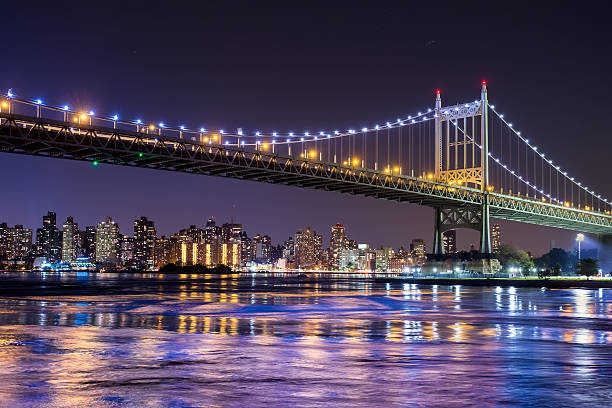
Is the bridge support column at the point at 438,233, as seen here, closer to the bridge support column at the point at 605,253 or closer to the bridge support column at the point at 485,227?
the bridge support column at the point at 485,227

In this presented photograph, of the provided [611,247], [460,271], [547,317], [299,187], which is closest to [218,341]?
[547,317]

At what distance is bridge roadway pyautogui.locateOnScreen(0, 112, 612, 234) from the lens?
66.5 m

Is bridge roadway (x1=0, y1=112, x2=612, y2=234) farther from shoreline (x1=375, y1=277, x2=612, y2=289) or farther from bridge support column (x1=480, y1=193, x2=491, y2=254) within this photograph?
shoreline (x1=375, y1=277, x2=612, y2=289)

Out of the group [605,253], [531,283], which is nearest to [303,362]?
[531,283]

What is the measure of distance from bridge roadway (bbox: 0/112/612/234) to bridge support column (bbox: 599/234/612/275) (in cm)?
3820

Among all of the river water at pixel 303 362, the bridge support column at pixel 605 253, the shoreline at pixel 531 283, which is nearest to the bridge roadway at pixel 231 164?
the shoreline at pixel 531 283

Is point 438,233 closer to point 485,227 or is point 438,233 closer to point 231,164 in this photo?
point 485,227

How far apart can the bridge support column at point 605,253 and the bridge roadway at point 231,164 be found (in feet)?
125

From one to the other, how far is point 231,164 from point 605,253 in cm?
10483

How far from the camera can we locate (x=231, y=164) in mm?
80125

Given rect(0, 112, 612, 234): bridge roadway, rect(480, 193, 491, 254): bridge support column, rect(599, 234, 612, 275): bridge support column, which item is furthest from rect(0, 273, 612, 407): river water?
rect(599, 234, 612, 275): bridge support column

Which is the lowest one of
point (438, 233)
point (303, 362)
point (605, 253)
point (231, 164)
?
point (303, 362)

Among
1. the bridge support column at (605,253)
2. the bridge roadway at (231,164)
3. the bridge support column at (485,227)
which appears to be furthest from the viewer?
the bridge support column at (605,253)

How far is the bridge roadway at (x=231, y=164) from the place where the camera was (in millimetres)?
66500
